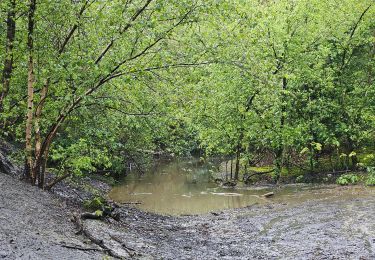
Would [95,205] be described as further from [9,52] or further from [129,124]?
[9,52]

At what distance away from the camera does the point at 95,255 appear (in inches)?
316

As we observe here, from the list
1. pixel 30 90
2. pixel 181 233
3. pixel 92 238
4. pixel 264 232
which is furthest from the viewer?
pixel 181 233

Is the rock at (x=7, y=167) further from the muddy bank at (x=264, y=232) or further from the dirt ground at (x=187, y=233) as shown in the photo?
the muddy bank at (x=264, y=232)

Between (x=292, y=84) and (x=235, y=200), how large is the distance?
6971mm

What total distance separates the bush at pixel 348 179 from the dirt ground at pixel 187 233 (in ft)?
16.8

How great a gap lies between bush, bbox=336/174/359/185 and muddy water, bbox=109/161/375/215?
53cm

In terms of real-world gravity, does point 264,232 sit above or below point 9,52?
below

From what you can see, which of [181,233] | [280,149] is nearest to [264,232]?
[181,233]

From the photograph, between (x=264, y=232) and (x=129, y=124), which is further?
(x=129, y=124)

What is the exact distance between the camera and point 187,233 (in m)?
12.8

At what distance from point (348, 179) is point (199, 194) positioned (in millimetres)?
7288

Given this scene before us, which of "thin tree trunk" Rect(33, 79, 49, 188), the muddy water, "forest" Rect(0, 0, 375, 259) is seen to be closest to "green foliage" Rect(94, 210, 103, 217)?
"forest" Rect(0, 0, 375, 259)

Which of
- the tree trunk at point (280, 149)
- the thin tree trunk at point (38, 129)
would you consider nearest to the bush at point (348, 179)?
the tree trunk at point (280, 149)

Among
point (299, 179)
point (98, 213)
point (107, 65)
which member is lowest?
point (299, 179)
